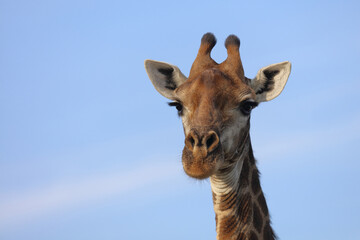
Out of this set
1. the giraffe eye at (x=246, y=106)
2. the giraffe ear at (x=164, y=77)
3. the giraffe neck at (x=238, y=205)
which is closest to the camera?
the giraffe neck at (x=238, y=205)

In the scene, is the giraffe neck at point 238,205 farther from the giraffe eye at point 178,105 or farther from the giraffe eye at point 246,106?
the giraffe eye at point 178,105

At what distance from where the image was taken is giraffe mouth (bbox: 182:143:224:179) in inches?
372

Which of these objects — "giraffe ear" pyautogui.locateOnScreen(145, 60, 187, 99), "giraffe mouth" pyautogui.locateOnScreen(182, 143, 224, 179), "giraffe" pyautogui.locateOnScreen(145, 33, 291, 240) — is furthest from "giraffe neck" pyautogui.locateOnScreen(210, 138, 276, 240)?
"giraffe ear" pyautogui.locateOnScreen(145, 60, 187, 99)

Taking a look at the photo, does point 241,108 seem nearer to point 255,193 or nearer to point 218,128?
point 218,128

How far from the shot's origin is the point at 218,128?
10.0 m

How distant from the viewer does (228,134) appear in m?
10.4

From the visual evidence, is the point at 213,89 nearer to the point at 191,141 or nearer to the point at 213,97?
the point at 213,97

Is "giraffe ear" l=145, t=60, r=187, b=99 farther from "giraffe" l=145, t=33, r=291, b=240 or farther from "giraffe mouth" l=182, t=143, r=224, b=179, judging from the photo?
"giraffe mouth" l=182, t=143, r=224, b=179

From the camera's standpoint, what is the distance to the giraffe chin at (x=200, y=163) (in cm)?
945

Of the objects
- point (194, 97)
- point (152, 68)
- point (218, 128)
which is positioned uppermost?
point (152, 68)

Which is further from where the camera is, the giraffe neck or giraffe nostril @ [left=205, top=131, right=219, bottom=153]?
the giraffe neck

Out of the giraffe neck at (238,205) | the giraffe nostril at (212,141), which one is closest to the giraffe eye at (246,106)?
the giraffe neck at (238,205)

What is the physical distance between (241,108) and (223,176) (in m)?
1.36

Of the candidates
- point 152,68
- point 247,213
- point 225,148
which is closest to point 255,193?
point 247,213
